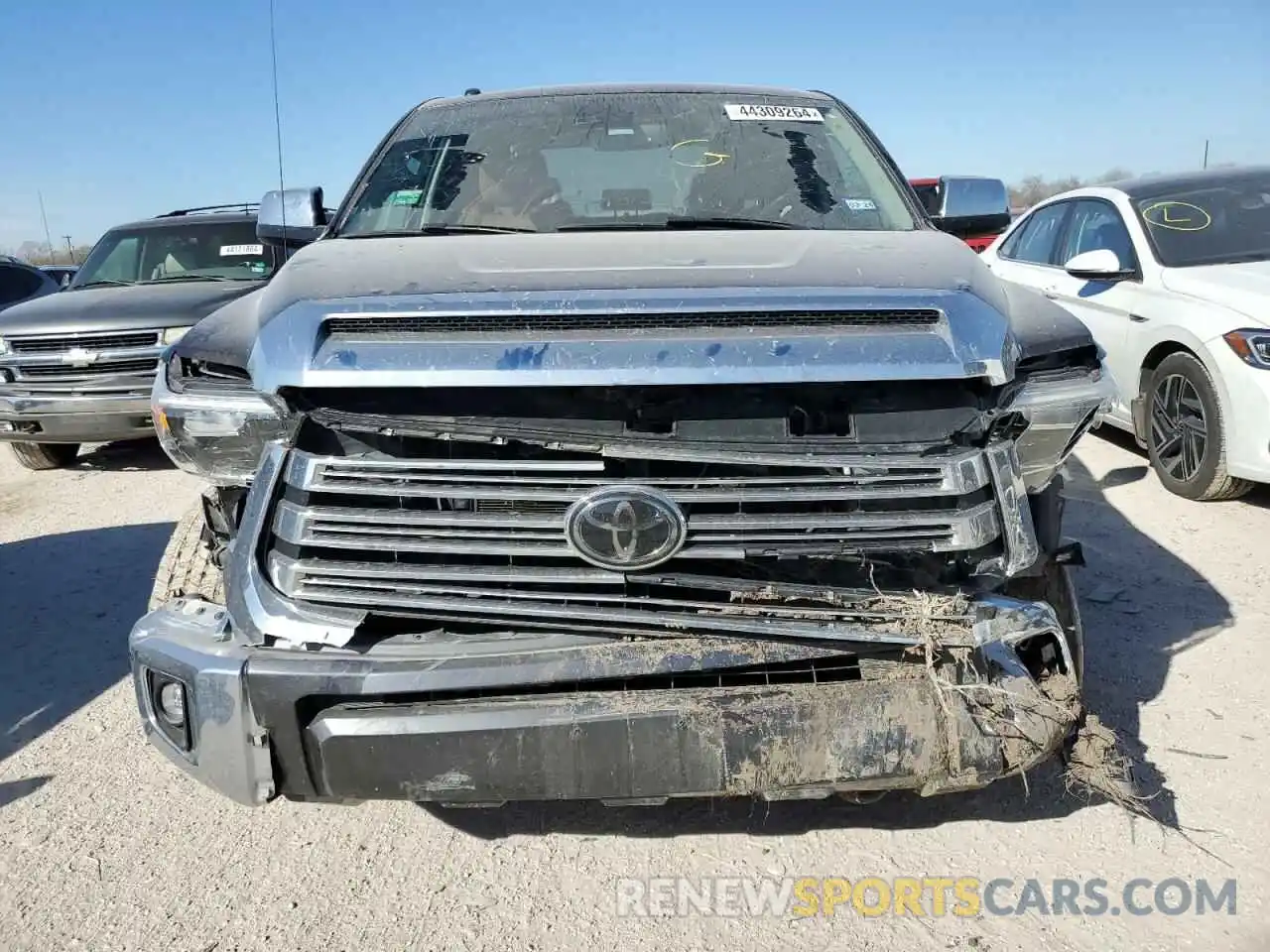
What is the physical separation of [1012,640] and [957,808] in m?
0.80

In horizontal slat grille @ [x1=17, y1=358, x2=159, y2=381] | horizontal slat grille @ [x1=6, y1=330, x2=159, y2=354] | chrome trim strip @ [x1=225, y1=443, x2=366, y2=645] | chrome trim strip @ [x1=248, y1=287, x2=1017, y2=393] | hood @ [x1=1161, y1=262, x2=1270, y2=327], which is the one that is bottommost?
horizontal slat grille @ [x1=17, y1=358, x2=159, y2=381]

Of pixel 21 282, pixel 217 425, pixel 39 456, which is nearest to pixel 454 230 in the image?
pixel 217 425

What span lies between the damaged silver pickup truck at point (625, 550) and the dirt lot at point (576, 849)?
412 mm

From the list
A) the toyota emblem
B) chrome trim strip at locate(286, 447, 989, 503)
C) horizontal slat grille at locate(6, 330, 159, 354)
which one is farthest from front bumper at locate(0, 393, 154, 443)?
the toyota emblem

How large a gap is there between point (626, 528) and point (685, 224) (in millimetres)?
1426

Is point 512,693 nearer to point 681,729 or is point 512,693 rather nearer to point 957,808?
point 681,729

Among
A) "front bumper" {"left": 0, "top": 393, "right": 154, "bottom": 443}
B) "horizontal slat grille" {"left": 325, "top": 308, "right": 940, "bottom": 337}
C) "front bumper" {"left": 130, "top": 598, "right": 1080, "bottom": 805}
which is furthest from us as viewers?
"front bumper" {"left": 0, "top": 393, "right": 154, "bottom": 443}

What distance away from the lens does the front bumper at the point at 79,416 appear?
6.44 metres

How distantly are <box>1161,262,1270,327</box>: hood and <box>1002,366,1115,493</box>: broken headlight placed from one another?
120 inches

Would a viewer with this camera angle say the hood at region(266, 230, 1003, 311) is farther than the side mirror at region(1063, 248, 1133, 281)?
No

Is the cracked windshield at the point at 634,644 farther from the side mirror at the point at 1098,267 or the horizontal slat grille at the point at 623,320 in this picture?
the side mirror at the point at 1098,267

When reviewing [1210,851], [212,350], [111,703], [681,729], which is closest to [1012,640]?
[681,729]

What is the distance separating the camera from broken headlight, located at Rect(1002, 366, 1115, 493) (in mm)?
2322

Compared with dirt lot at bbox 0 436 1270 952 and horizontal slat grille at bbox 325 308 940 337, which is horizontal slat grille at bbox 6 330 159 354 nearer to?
dirt lot at bbox 0 436 1270 952
